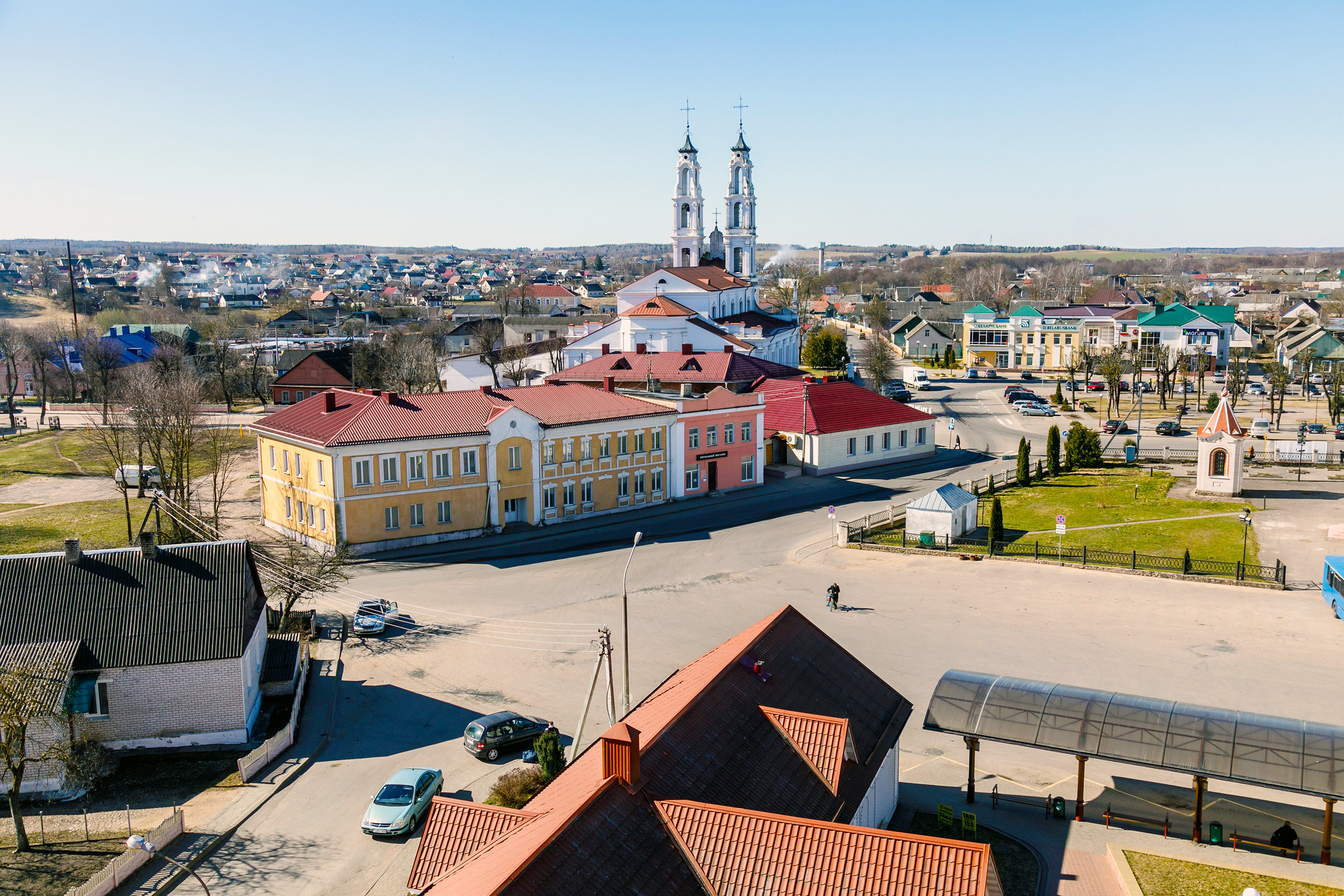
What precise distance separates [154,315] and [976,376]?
114039mm

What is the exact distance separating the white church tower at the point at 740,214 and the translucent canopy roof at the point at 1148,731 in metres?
85.9

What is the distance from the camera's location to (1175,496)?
5047 cm

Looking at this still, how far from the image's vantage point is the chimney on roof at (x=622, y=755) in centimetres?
1519

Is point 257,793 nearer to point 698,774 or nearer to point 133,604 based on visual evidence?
point 133,604

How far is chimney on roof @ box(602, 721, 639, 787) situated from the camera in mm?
15188

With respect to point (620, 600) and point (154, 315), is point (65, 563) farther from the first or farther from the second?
point (154, 315)

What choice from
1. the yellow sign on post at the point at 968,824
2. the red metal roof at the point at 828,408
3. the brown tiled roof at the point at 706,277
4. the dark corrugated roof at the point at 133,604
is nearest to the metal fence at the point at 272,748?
the dark corrugated roof at the point at 133,604

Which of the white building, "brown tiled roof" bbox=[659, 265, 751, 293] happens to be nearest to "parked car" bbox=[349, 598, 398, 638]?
the white building

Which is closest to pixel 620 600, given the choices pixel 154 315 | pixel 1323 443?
pixel 1323 443

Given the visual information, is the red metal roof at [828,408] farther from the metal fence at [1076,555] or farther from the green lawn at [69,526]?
the green lawn at [69,526]

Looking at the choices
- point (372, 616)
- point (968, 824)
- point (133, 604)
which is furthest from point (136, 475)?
point (968, 824)

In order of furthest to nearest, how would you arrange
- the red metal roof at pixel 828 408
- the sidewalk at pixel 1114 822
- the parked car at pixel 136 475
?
1. the red metal roof at pixel 828 408
2. the parked car at pixel 136 475
3. the sidewalk at pixel 1114 822

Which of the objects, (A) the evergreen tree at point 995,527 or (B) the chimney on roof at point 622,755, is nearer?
(B) the chimney on roof at point 622,755

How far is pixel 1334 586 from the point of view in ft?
111
